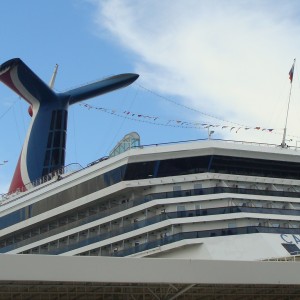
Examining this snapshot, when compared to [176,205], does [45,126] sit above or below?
above

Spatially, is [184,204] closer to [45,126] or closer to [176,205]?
[176,205]

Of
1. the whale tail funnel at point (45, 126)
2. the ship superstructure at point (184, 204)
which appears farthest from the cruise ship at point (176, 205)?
the whale tail funnel at point (45, 126)

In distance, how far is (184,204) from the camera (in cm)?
2916

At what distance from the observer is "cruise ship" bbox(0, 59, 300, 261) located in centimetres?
2767

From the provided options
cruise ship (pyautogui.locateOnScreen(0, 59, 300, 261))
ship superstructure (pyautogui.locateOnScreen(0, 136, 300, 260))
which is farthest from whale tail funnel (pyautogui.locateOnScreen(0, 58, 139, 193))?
ship superstructure (pyautogui.locateOnScreen(0, 136, 300, 260))

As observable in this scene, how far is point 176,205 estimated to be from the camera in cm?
2920

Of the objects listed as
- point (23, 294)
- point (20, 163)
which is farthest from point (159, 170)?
point (20, 163)

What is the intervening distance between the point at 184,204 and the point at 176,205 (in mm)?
331

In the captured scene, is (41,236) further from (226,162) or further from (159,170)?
(226,162)

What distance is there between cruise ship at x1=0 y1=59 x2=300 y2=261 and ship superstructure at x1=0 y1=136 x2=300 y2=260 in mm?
41

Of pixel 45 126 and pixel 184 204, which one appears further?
pixel 45 126

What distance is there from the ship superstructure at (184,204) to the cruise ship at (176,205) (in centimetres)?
4

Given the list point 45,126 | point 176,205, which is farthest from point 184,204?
point 45,126

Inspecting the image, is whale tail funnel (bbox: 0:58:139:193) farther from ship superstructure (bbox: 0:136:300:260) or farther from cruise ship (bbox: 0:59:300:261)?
ship superstructure (bbox: 0:136:300:260)
